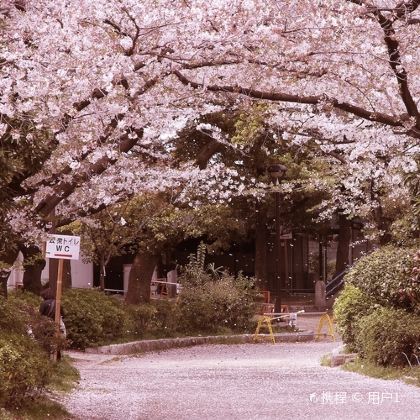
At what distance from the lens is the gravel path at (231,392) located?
10.4 m

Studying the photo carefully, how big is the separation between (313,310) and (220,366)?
19285 millimetres

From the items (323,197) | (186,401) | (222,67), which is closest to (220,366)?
(186,401)

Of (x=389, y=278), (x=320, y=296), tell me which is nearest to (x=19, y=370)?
(x=389, y=278)

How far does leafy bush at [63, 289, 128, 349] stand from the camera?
20.0 meters

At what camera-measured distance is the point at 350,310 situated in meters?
17.6

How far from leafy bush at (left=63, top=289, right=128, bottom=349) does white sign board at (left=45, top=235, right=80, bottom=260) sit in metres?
4.88

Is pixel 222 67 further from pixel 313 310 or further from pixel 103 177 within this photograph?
pixel 313 310

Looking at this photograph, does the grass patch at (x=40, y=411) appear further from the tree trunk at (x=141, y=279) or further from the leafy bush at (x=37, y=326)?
the tree trunk at (x=141, y=279)

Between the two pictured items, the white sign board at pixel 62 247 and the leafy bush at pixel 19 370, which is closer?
the leafy bush at pixel 19 370

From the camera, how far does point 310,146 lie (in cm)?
2678

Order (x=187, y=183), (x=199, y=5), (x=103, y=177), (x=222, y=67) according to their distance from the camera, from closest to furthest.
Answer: (x=199, y=5), (x=222, y=67), (x=103, y=177), (x=187, y=183)

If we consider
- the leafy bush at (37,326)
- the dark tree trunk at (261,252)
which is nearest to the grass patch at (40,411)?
the leafy bush at (37,326)

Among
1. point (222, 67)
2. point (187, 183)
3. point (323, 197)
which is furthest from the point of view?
point (323, 197)

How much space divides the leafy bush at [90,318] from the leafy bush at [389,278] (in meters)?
6.41
